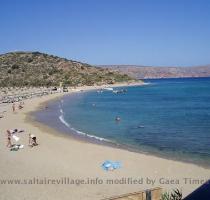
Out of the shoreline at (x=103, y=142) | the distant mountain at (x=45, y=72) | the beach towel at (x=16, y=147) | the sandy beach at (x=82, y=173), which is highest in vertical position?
the distant mountain at (x=45, y=72)

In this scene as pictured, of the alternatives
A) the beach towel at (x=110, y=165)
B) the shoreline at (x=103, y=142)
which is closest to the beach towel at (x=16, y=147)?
the shoreline at (x=103, y=142)

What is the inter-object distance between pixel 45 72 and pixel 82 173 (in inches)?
5066

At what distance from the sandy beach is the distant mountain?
10898 cm

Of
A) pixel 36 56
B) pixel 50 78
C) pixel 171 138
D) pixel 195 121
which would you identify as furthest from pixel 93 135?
pixel 36 56

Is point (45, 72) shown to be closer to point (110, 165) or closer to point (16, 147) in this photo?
point (16, 147)

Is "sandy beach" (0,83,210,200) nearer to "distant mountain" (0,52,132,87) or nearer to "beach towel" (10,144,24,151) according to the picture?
"beach towel" (10,144,24,151)

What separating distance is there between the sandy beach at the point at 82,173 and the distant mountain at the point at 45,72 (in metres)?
109

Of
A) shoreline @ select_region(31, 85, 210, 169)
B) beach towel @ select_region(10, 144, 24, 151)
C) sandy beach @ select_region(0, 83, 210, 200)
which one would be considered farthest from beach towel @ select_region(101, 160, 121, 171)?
beach towel @ select_region(10, 144, 24, 151)

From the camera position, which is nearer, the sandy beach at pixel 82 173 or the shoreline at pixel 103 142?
the sandy beach at pixel 82 173

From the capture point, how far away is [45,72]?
144750 millimetres

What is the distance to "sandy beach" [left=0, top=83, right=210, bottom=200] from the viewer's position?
51.8 ft

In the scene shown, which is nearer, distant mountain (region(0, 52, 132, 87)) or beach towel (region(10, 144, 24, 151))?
beach towel (region(10, 144, 24, 151))

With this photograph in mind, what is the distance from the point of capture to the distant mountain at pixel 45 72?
443 feet

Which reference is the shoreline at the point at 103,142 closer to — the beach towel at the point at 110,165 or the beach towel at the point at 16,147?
the beach towel at the point at 110,165
